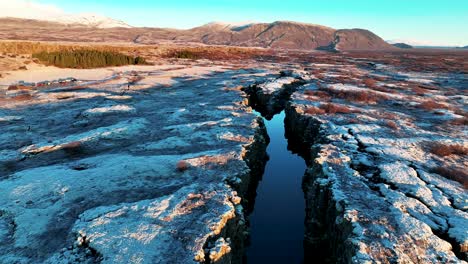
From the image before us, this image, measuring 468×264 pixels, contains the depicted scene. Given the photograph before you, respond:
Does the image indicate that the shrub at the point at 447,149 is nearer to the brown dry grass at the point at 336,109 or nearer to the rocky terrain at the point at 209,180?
the rocky terrain at the point at 209,180

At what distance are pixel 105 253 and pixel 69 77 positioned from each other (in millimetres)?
50602

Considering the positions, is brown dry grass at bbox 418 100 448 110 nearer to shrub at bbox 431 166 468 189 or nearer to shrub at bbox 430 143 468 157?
shrub at bbox 430 143 468 157

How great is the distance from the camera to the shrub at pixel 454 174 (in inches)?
660

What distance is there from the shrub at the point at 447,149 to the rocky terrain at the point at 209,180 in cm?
11

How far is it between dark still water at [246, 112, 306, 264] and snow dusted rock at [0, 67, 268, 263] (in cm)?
176

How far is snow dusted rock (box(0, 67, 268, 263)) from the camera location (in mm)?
11680

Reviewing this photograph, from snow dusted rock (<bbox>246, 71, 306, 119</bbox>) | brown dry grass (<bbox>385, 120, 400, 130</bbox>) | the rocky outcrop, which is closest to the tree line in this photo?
snow dusted rock (<bbox>246, 71, 306, 119</bbox>)

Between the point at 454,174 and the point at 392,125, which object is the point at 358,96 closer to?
the point at 392,125

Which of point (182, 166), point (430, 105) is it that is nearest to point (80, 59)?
point (182, 166)

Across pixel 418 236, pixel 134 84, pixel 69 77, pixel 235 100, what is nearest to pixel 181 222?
pixel 418 236

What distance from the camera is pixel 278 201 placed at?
2178 cm

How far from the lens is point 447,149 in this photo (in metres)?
21.4

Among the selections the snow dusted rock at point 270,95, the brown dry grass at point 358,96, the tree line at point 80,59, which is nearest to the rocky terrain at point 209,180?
the brown dry grass at point 358,96

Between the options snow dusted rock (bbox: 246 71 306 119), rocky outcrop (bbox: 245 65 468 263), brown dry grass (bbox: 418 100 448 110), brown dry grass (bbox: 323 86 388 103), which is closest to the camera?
rocky outcrop (bbox: 245 65 468 263)
